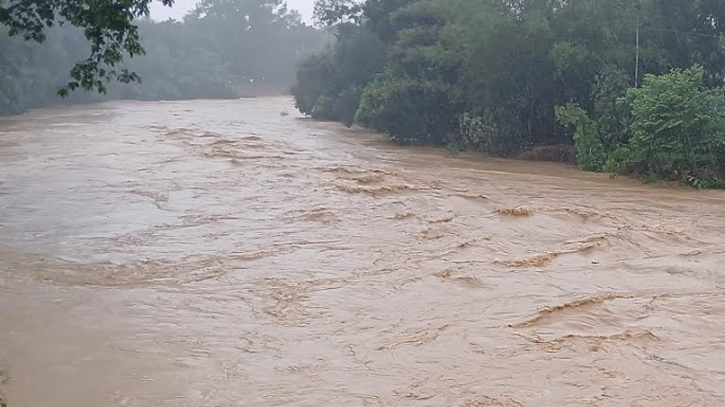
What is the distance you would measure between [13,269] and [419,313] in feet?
17.0

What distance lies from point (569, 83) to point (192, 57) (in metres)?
53.2

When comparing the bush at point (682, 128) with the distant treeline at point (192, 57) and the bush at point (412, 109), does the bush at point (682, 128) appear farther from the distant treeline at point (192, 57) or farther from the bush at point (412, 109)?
the distant treeline at point (192, 57)

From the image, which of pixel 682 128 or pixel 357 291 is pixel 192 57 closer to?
pixel 682 128

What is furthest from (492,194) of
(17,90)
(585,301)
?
(17,90)

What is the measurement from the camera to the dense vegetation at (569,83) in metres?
17.4

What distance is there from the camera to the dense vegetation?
17.4 meters

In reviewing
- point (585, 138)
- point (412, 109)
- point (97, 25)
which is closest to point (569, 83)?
point (585, 138)

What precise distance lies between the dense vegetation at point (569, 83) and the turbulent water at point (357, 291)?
1.47 m

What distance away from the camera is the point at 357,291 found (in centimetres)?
923

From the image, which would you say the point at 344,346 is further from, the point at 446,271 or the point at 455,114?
the point at 455,114

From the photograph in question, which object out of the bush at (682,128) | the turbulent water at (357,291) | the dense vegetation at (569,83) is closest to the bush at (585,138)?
the dense vegetation at (569,83)

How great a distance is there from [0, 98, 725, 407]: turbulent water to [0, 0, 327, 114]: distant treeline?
84.4ft

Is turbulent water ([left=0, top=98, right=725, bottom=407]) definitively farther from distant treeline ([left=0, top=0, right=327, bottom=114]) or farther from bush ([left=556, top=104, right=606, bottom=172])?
distant treeline ([left=0, top=0, right=327, bottom=114])

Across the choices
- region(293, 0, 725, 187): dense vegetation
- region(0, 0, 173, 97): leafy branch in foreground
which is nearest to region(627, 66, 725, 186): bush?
region(293, 0, 725, 187): dense vegetation
